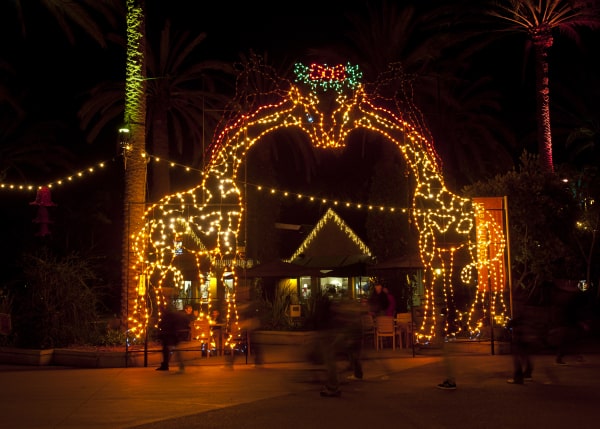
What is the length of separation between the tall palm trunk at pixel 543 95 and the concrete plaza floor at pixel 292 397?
1143 centimetres

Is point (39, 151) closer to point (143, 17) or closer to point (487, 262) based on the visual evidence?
point (143, 17)

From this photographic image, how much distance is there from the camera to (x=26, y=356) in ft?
49.6

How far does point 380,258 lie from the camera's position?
93.1ft

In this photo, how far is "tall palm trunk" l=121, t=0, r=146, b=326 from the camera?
16.8m

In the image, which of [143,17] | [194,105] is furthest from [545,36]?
[143,17]

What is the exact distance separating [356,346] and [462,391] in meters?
1.72

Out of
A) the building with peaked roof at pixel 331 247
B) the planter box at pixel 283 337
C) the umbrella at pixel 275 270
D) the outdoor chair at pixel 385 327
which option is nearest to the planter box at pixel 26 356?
the planter box at pixel 283 337

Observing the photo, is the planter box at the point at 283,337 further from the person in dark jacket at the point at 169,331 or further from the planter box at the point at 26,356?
the planter box at the point at 26,356

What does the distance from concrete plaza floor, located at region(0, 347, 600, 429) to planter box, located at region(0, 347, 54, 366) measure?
1.87 ft

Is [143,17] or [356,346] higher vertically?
[143,17]

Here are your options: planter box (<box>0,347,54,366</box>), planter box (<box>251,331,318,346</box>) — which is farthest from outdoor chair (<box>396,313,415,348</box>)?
planter box (<box>0,347,54,366</box>)

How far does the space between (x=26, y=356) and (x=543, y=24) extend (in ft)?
62.4

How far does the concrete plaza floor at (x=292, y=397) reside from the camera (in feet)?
28.5

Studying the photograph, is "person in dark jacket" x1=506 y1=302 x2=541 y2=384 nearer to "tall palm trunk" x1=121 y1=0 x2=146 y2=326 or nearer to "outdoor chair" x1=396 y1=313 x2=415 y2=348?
"outdoor chair" x1=396 y1=313 x2=415 y2=348
